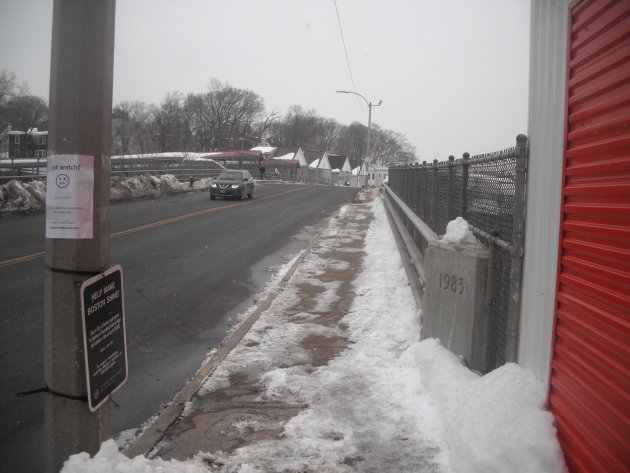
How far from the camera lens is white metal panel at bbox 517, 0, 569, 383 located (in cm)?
328

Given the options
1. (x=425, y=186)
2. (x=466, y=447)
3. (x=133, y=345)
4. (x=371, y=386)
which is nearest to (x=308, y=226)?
(x=425, y=186)

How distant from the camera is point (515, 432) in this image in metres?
3.18

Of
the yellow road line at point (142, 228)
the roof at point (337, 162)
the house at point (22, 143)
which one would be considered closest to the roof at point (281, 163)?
the house at point (22, 143)

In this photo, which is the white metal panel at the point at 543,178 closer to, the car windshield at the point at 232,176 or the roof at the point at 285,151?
the car windshield at the point at 232,176

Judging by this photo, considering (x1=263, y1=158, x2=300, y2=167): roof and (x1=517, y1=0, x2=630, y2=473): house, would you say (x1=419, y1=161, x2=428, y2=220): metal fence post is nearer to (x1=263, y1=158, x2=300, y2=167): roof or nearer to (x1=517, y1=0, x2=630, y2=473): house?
(x1=517, y1=0, x2=630, y2=473): house

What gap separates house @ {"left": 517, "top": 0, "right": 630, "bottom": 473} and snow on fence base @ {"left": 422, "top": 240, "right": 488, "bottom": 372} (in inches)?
24.9

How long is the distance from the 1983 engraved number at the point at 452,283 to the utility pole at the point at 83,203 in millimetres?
2979

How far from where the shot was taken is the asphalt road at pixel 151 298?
458 cm

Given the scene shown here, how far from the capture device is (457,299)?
466 centimetres

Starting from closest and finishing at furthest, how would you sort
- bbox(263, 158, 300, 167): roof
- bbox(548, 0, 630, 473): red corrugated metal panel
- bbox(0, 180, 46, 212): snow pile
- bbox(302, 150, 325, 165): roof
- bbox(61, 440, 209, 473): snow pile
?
bbox(548, 0, 630, 473): red corrugated metal panel
bbox(61, 440, 209, 473): snow pile
bbox(0, 180, 46, 212): snow pile
bbox(263, 158, 300, 167): roof
bbox(302, 150, 325, 165): roof

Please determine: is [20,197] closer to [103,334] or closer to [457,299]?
[457,299]

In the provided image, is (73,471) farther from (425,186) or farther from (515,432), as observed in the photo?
(425,186)

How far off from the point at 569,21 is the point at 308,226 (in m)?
15.3

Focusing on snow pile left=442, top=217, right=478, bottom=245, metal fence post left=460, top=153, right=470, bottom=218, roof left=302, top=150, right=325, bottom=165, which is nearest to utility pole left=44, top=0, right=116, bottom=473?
snow pile left=442, top=217, right=478, bottom=245
